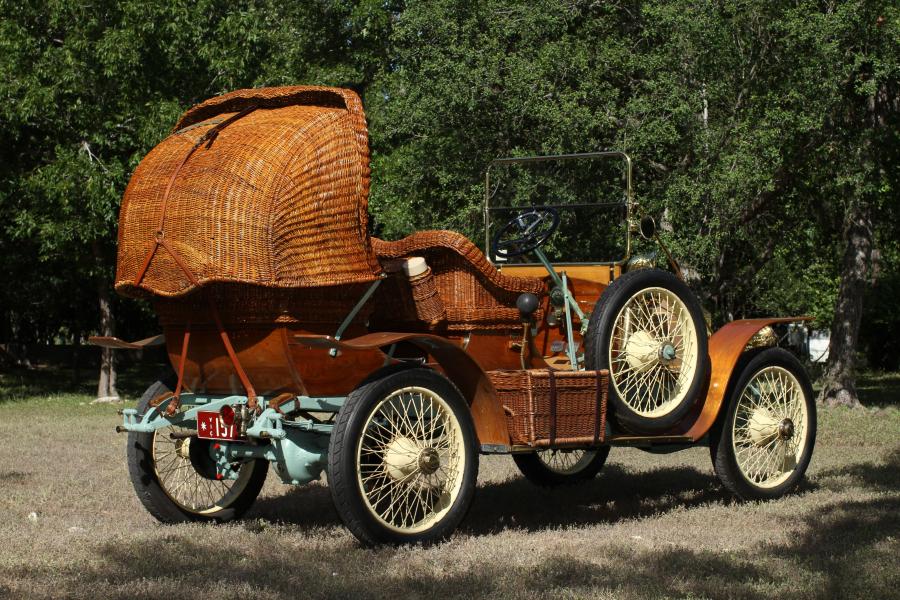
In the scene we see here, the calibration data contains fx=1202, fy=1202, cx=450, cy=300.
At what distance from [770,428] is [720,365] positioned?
0.70 m

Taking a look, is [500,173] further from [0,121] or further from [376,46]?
[376,46]

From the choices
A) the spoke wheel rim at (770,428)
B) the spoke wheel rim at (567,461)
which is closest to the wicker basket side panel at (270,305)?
the spoke wheel rim at (567,461)

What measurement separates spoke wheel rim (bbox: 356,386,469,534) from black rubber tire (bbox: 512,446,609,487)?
85.1 inches

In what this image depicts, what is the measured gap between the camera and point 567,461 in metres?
9.91

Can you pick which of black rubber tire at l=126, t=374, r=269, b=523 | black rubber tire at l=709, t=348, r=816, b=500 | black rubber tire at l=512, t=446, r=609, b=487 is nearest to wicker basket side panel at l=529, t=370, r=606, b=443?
black rubber tire at l=709, t=348, r=816, b=500

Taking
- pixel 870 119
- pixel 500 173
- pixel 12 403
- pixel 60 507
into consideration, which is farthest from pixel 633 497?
pixel 12 403

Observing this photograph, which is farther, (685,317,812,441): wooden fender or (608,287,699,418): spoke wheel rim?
(685,317,812,441): wooden fender

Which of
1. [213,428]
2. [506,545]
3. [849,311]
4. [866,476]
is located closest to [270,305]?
[213,428]

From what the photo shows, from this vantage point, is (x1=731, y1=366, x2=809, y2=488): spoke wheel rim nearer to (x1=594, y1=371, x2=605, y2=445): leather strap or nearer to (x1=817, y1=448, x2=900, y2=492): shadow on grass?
(x1=817, y1=448, x2=900, y2=492): shadow on grass

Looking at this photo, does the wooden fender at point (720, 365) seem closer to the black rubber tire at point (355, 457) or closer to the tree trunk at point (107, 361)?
the black rubber tire at point (355, 457)

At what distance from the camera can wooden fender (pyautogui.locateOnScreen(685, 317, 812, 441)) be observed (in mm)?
8172

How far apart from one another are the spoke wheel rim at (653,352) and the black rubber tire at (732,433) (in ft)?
1.97

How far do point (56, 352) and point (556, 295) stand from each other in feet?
103

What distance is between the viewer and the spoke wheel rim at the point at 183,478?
761 cm
